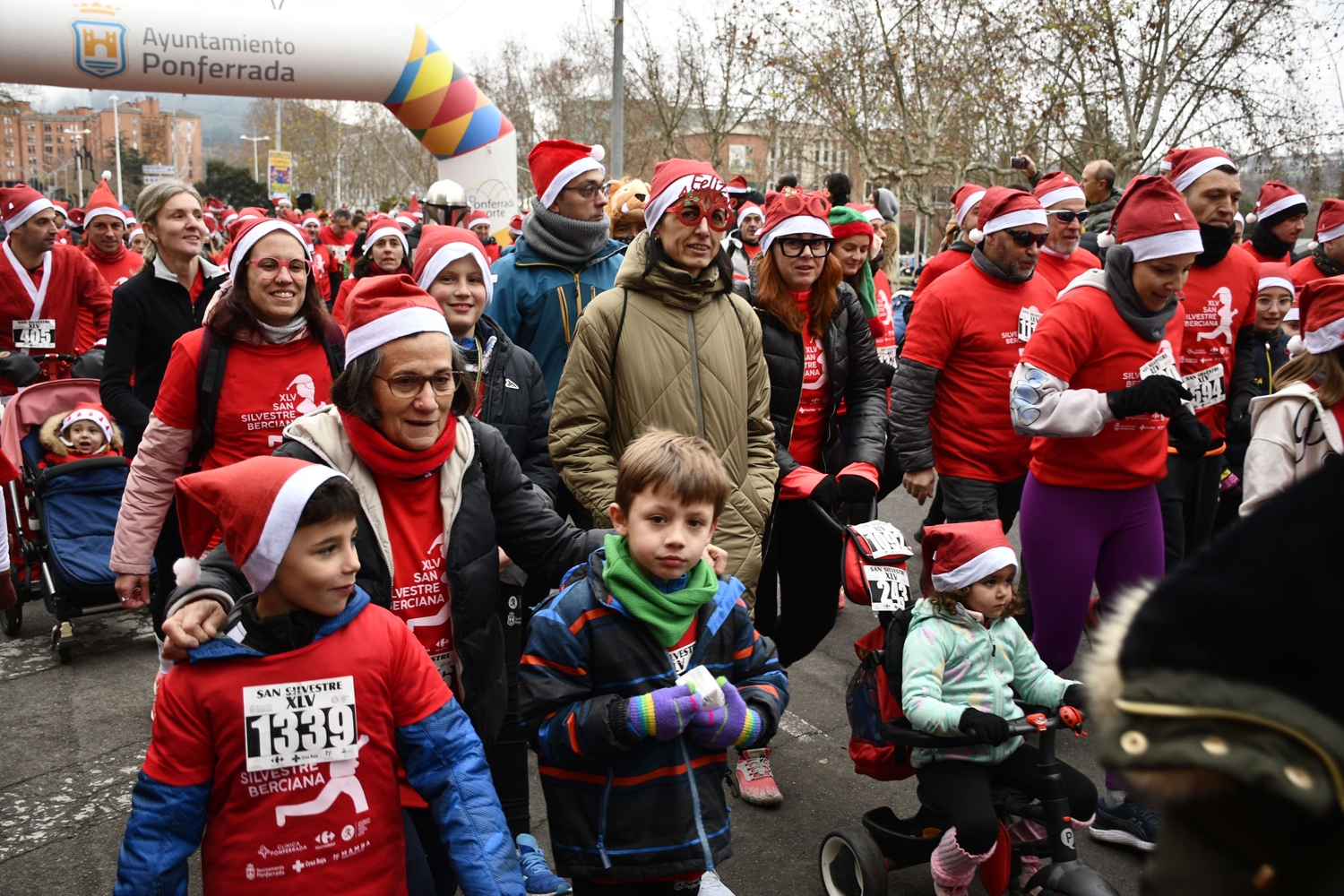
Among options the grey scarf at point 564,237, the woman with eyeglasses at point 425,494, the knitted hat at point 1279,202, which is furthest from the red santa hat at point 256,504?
the knitted hat at point 1279,202

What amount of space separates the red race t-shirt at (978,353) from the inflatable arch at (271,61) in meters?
13.2

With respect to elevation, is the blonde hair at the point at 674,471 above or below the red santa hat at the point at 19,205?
below

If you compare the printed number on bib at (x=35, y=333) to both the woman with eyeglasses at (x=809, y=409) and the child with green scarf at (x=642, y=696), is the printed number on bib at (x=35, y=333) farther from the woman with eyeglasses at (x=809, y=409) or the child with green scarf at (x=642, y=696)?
the child with green scarf at (x=642, y=696)

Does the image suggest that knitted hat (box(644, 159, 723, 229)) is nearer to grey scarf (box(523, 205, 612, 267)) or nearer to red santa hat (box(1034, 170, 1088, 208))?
grey scarf (box(523, 205, 612, 267))

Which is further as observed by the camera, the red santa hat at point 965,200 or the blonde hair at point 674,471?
the red santa hat at point 965,200

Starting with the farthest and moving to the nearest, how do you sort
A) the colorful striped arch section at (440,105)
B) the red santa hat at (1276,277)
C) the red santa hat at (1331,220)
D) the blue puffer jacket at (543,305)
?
the colorful striped arch section at (440,105) < the red santa hat at (1276,277) < the red santa hat at (1331,220) < the blue puffer jacket at (543,305)

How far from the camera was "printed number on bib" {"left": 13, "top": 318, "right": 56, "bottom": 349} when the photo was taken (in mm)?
7219

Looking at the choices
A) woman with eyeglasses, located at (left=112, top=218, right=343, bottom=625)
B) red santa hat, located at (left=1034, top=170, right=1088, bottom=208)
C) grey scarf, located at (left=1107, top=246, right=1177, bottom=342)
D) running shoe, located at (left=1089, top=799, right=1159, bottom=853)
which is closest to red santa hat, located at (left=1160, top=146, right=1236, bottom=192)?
red santa hat, located at (left=1034, top=170, right=1088, bottom=208)

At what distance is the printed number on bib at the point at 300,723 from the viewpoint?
2379mm

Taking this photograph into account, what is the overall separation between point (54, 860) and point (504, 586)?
6.46ft

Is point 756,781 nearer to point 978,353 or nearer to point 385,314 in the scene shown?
point 978,353

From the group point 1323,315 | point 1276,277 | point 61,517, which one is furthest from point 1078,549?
point 61,517

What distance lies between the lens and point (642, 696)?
8.62 ft

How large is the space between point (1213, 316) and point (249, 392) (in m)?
4.32
